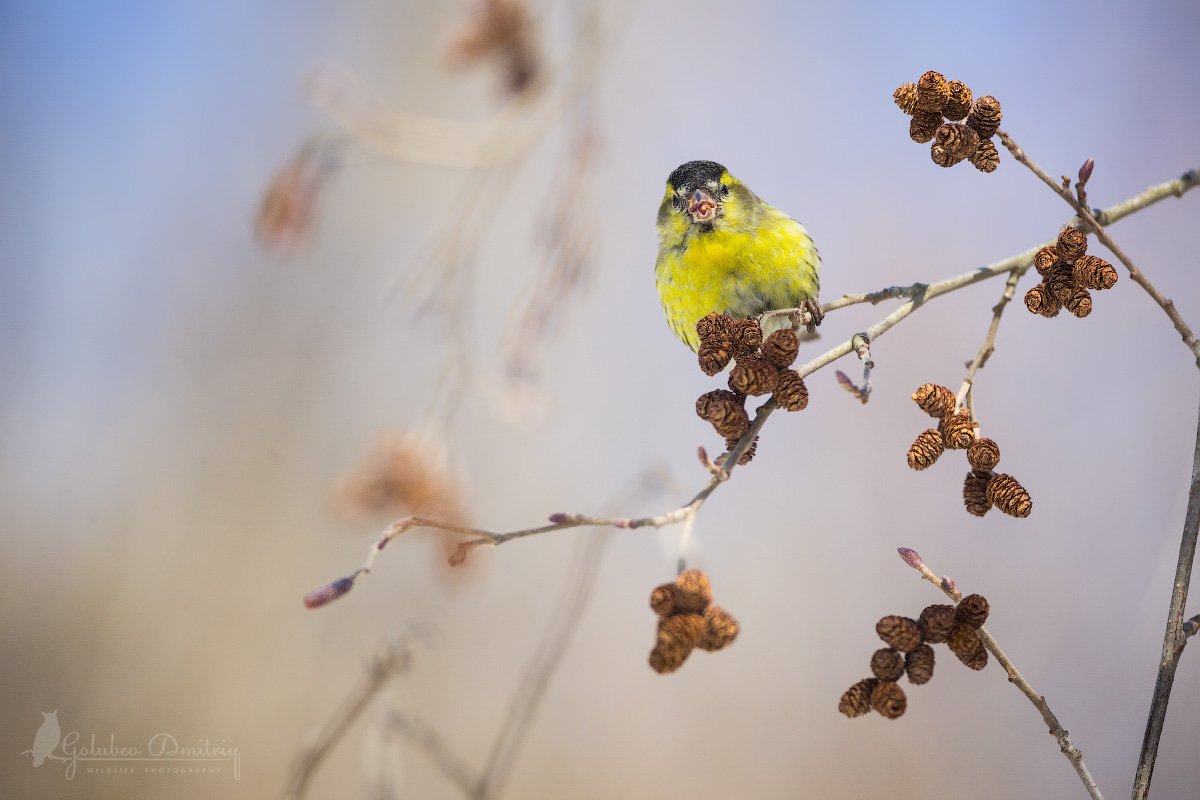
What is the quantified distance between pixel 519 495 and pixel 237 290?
5.98 ft

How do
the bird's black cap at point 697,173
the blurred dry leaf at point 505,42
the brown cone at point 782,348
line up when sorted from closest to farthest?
the brown cone at point 782,348, the bird's black cap at point 697,173, the blurred dry leaf at point 505,42

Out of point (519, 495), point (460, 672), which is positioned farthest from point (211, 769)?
point (519, 495)

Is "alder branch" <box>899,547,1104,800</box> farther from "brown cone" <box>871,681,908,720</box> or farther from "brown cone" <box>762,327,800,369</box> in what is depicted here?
"brown cone" <box>762,327,800,369</box>

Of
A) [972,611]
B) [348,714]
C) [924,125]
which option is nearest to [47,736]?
[348,714]

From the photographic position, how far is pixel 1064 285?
1274 millimetres

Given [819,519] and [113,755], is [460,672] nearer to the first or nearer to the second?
[113,755]

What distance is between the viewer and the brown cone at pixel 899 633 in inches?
44.1

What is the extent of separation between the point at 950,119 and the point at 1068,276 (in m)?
0.28

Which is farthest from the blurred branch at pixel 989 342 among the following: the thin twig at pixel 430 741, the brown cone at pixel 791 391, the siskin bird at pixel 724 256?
the thin twig at pixel 430 741

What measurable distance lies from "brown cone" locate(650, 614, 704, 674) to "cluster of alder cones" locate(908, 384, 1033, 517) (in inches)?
15.5

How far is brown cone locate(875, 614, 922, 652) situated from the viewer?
112cm

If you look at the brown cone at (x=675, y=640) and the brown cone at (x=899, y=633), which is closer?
the brown cone at (x=675, y=640)

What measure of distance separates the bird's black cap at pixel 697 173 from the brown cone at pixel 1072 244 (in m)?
1.06

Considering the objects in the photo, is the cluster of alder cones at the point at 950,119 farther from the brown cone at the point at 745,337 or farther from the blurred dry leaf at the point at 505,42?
the blurred dry leaf at the point at 505,42
